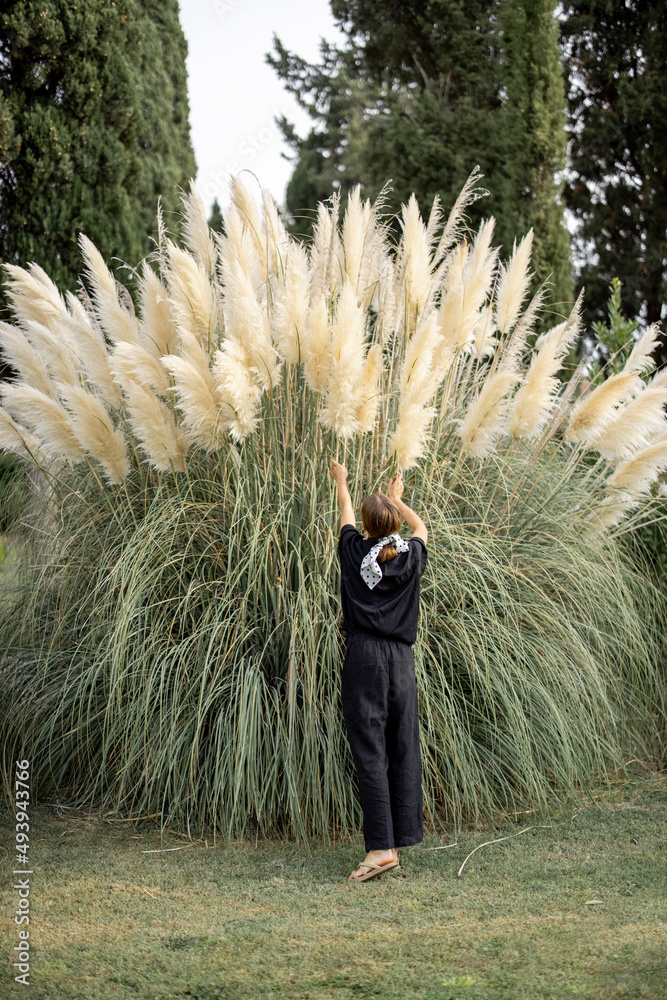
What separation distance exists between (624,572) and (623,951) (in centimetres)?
212

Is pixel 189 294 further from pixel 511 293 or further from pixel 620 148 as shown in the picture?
pixel 620 148

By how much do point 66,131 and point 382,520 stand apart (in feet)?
21.1

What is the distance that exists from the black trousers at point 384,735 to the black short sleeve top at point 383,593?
0.16ft

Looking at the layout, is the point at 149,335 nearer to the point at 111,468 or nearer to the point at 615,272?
the point at 111,468

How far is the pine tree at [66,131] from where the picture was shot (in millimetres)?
7648

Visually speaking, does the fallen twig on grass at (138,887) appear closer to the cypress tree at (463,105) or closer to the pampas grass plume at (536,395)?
the pampas grass plume at (536,395)

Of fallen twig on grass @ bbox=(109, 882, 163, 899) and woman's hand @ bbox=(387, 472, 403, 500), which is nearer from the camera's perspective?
fallen twig on grass @ bbox=(109, 882, 163, 899)

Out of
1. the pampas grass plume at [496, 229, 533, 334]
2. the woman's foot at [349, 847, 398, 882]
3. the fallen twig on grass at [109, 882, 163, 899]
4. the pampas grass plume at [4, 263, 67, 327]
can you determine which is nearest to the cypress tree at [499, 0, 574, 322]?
the pampas grass plume at [496, 229, 533, 334]

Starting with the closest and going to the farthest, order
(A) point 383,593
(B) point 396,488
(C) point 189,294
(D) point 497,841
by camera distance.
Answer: (A) point 383,593 → (D) point 497,841 → (B) point 396,488 → (C) point 189,294

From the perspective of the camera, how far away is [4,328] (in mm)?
3984

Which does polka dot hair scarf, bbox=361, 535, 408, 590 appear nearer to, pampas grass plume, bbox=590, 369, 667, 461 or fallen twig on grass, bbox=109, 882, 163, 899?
fallen twig on grass, bbox=109, 882, 163, 899

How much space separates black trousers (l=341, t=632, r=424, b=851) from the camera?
9.48 feet

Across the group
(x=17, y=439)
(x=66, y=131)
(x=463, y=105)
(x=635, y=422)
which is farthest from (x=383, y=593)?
(x=463, y=105)

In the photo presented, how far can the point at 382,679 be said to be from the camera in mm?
2904
